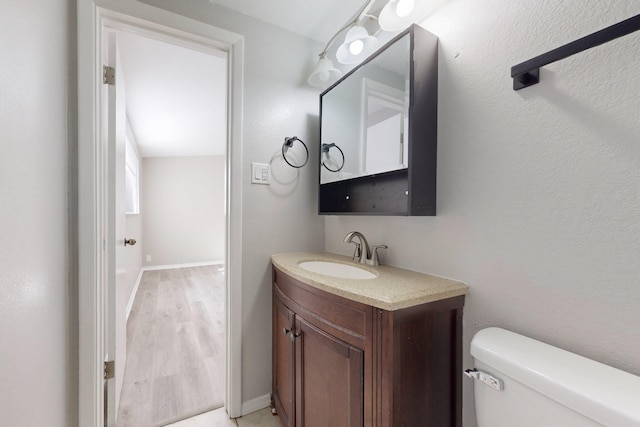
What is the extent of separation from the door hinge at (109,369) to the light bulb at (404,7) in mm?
2101

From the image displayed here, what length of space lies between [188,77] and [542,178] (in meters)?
2.72

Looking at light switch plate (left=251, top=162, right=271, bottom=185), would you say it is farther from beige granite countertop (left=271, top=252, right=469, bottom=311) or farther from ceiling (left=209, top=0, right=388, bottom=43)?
ceiling (left=209, top=0, right=388, bottom=43)

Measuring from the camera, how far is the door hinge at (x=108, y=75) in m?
1.25

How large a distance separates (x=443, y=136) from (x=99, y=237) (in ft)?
5.10

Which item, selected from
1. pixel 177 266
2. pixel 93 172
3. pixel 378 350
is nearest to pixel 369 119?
pixel 378 350

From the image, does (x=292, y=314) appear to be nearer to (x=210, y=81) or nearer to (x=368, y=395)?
(x=368, y=395)

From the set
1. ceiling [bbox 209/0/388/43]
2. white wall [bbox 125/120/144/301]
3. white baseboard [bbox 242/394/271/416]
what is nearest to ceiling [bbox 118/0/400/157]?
ceiling [bbox 209/0/388/43]

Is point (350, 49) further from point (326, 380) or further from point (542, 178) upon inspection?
point (326, 380)

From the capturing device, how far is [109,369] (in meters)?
1.26

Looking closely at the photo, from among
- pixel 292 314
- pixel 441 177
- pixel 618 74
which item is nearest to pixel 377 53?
pixel 441 177

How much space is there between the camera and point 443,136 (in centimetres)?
98

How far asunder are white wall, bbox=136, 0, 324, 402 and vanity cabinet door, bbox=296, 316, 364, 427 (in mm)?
460

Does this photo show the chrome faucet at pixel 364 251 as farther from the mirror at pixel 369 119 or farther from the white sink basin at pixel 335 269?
the mirror at pixel 369 119

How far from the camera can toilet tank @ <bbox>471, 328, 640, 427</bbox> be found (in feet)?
1.57
